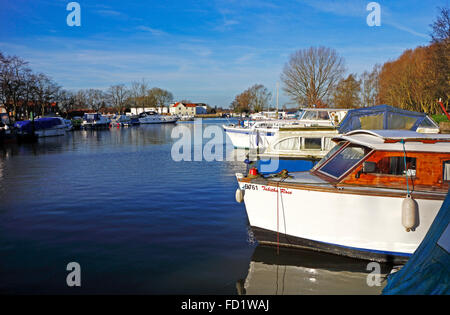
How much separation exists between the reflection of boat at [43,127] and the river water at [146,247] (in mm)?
36156

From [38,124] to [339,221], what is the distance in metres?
55.3

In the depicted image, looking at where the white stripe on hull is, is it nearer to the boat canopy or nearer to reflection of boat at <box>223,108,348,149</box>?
the boat canopy

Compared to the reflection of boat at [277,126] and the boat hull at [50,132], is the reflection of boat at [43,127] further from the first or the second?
the reflection of boat at [277,126]

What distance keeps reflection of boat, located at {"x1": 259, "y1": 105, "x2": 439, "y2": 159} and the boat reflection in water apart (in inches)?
257

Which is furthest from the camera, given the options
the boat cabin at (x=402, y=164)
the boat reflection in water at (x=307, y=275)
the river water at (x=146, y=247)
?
the boat cabin at (x=402, y=164)

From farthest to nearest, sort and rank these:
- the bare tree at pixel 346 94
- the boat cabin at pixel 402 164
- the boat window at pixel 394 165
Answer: the bare tree at pixel 346 94 → the boat window at pixel 394 165 → the boat cabin at pixel 402 164

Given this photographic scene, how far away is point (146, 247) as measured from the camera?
9.74m

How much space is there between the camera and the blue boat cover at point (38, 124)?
49.8 meters

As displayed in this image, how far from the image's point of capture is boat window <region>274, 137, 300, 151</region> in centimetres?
1691

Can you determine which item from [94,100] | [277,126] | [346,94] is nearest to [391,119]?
[277,126]

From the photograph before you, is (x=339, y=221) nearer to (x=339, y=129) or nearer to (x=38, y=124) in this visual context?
(x=339, y=129)

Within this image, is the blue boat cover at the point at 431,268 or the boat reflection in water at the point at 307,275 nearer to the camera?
the blue boat cover at the point at 431,268

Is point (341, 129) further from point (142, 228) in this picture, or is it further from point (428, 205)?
point (142, 228)

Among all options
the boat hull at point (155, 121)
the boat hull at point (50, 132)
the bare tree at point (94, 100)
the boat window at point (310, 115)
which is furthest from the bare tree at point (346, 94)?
the bare tree at point (94, 100)
